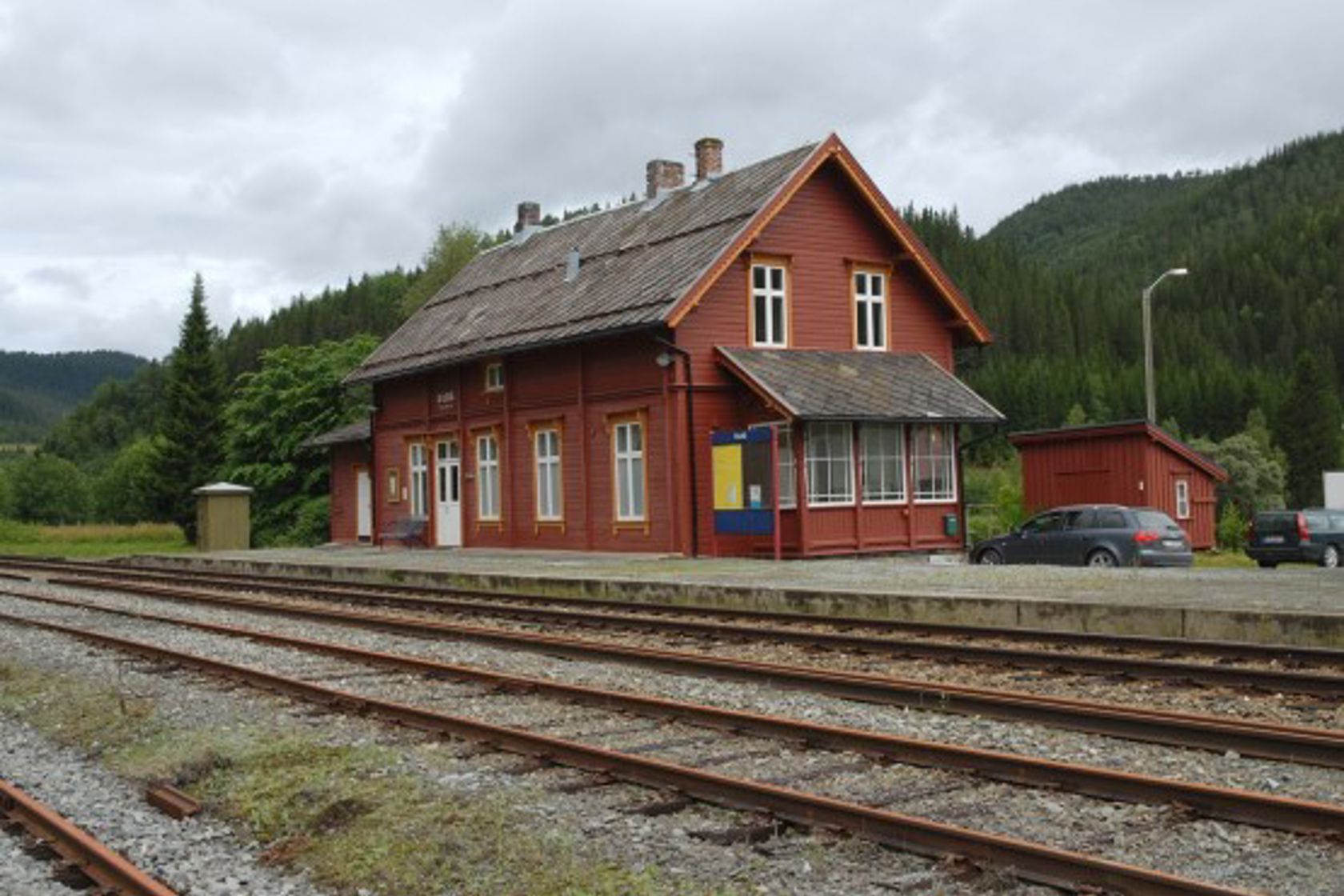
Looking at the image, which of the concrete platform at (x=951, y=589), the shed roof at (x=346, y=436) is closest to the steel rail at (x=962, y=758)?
the concrete platform at (x=951, y=589)

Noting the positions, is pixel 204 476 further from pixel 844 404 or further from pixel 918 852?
pixel 918 852

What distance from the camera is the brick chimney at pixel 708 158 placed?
116 feet

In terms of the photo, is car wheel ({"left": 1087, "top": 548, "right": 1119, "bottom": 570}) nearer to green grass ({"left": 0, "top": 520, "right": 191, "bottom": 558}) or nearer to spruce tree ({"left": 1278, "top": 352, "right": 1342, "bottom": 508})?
green grass ({"left": 0, "top": 520, "right": 191, "bottom": 558})

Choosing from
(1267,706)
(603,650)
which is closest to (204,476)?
(603,650)

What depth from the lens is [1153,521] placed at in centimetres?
2509

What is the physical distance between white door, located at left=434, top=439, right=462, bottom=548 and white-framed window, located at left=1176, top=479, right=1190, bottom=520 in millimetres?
16980

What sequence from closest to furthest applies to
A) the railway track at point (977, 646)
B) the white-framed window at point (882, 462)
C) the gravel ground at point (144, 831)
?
the gravel ground at point (144, 831), the railway track at point (977, 646), the white-framed window at point (882, 462)

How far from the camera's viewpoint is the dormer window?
109ft

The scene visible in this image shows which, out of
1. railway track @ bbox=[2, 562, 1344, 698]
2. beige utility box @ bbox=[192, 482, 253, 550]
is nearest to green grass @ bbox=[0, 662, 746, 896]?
railway track @ bbox=[2, 562, 1344, 698]

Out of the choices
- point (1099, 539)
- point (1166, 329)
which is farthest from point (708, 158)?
point (1166, 329)

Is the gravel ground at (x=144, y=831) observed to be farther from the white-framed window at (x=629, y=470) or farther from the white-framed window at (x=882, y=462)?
the white-framed window at (x=882, y=462)

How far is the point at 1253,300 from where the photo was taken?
616 ft

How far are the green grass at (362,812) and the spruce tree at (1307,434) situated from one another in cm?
→ 10004

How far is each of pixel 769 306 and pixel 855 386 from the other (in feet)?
8.89
